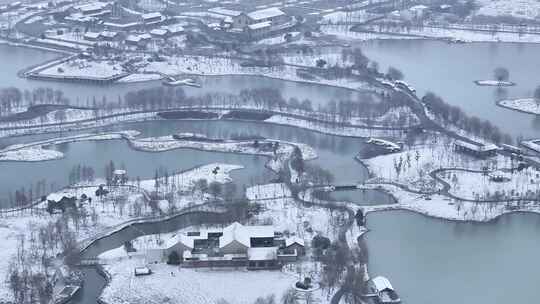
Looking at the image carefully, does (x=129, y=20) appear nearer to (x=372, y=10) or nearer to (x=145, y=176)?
(x=372, y=10)

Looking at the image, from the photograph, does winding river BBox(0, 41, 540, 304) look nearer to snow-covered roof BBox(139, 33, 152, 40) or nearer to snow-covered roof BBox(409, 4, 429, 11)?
snow-covered roof BBox(139, 33, 152, 40)

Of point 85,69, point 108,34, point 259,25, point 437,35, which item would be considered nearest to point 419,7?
point 437,35

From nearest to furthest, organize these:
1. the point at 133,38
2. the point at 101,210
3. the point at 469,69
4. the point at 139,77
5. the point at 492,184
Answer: the point at 101,210 → the point at 492,184 → the point at 139,77 → the point at 469,69 → the point at 133,38

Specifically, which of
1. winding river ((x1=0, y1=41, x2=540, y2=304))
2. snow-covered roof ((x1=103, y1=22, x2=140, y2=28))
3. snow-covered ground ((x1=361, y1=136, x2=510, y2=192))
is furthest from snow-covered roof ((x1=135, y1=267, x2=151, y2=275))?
snow-covered roof ((x1=103, y1=22, x2=140, y2=28))

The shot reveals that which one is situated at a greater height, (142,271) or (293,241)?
(293,241)

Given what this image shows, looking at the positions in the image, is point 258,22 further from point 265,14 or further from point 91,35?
point 91,35

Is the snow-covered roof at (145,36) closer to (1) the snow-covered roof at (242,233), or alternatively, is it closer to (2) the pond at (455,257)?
(2) the pond at (455,257)
